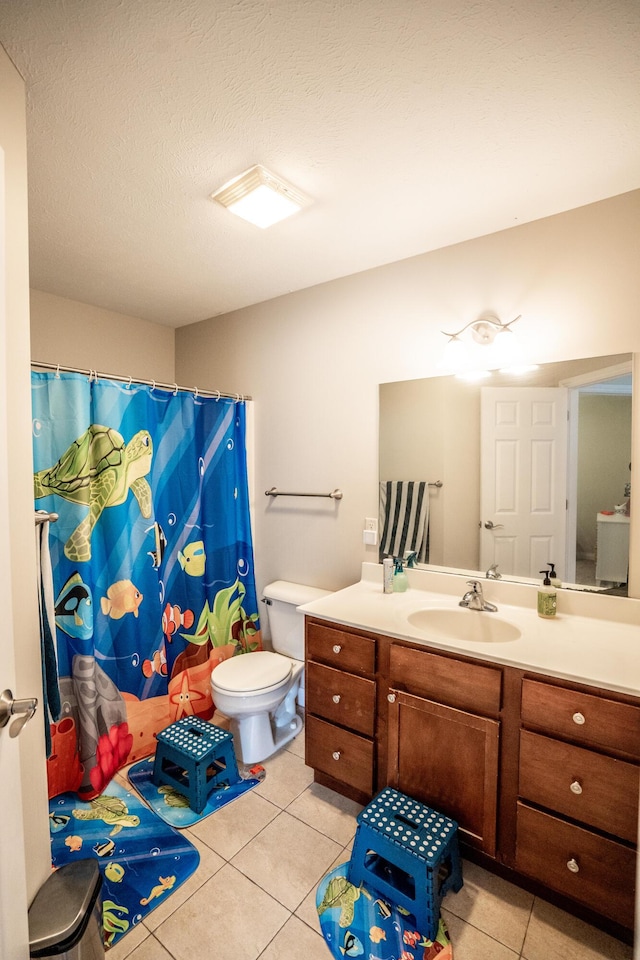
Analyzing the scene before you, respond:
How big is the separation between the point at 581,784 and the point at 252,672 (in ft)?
4.49

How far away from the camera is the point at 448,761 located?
1.51 m

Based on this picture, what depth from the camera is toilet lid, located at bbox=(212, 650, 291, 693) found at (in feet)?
6.58

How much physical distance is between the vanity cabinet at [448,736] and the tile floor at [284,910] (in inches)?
7.0

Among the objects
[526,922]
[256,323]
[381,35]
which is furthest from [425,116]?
[526,922]

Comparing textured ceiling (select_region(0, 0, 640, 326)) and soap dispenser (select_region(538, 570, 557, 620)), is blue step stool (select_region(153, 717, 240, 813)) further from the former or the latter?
textured ceiling (select_region(0, 0, 640, 326))

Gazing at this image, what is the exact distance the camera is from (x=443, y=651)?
59.6 inches

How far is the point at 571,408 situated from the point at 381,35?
1.35 metres

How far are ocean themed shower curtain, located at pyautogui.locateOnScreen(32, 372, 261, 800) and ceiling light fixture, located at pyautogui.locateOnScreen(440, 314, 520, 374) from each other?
1278mm

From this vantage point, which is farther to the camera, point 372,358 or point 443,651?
point 372,358

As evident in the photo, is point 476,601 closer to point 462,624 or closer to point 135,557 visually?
point 462,624

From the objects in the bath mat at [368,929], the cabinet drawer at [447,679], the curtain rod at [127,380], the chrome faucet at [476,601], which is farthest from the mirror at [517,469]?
the bath mat at [368,929]

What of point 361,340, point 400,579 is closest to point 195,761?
point 400,579

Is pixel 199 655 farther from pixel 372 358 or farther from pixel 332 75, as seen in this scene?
pixel 332 75

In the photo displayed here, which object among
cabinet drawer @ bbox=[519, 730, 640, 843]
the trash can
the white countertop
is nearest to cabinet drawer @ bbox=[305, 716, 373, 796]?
the white countertop
